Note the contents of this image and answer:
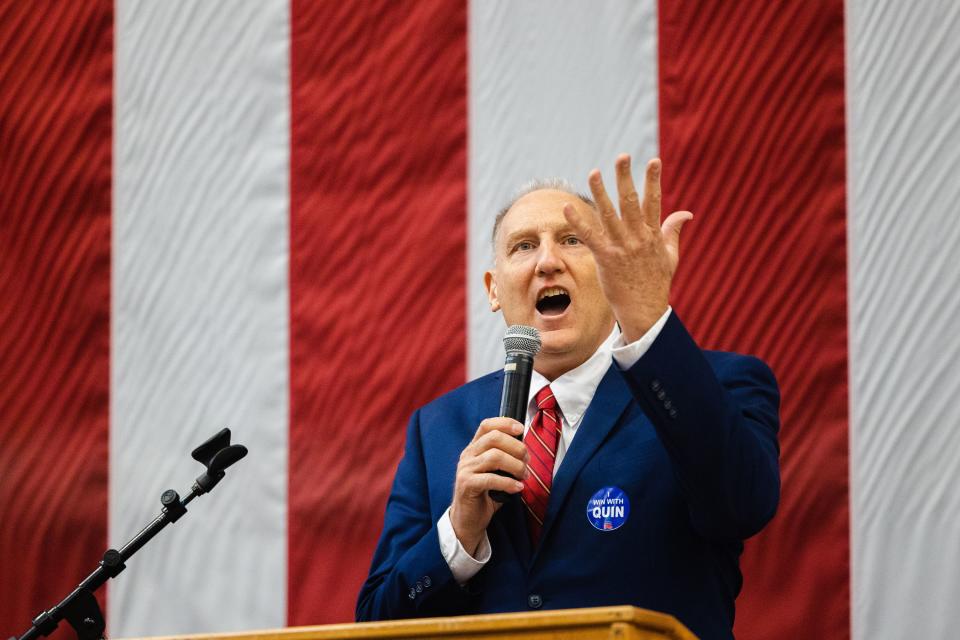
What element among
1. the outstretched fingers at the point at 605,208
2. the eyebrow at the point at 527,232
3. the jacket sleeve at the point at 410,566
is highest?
the eyebrow at the point at 527,232

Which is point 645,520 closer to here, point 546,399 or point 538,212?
point 546,399

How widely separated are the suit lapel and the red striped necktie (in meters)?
0.04

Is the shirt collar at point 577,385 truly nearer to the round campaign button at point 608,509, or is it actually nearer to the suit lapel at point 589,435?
the suit lapel at point 589,435

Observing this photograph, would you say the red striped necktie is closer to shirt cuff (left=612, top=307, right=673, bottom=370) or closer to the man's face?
the man's face

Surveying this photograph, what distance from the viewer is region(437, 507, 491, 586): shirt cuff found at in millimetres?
2086

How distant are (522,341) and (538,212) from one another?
582 millimetres

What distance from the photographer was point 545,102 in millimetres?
3105

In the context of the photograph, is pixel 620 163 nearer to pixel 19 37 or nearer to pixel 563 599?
pixel 563 599

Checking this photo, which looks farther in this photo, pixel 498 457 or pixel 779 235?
pixel 779 235

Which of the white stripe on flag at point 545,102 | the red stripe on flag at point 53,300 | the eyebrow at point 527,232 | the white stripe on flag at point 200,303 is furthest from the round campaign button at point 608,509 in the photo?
the red stripe on flag at point 53,300

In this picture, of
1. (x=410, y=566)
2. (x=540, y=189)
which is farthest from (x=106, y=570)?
(x=540, y=189)

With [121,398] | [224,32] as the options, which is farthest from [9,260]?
[224,32]

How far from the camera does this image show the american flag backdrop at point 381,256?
9.05ft

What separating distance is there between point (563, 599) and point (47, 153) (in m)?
2.15
